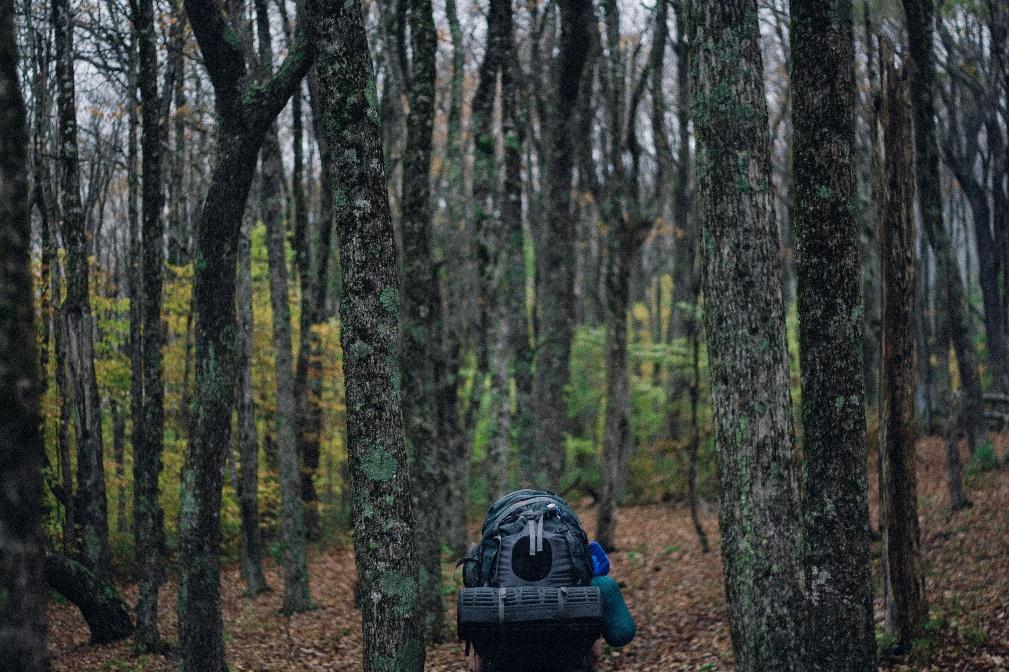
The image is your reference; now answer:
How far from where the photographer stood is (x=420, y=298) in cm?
1079

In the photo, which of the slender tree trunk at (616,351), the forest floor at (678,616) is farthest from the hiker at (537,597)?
the slender tree trunk at (616,351)

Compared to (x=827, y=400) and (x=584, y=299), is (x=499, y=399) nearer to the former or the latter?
(x=827, y=400)

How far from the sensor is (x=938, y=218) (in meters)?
12.5

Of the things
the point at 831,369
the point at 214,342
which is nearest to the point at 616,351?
the point at 214,342

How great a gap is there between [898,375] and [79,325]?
1032 cm

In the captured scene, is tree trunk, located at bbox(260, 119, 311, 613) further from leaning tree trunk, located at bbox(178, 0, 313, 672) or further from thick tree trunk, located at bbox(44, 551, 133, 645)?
leaning tree trunk, located at bbox(178, 0, 313, 672)

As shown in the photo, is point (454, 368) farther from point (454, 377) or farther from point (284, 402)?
point (284, 402)

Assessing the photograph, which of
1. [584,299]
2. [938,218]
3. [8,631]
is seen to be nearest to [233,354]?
[8,631]

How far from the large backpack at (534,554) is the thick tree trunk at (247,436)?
12.3m

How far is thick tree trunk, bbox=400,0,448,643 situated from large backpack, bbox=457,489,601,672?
20.4 ft

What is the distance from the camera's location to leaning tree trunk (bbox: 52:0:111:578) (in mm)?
11680

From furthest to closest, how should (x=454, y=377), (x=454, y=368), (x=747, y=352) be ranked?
(x=454, y=368) → (x=454, y=377) → (x=747, y=352)

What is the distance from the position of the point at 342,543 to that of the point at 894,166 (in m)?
20.2

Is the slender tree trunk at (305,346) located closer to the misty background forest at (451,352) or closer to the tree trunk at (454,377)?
the misty background forest at (451,352)
